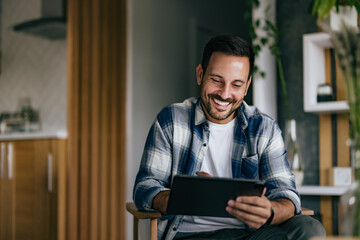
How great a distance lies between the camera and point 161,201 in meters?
1.53

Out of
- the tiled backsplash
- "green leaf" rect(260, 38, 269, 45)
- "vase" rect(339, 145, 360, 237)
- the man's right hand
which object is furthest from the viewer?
the tiled backsplash

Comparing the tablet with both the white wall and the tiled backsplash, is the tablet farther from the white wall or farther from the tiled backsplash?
the tiled backsplash

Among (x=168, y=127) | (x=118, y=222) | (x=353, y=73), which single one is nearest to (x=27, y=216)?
(x=118, y=222)

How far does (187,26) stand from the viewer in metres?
4.02

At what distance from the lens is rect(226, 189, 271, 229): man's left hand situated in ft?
4.50

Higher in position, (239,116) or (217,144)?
(239,116)

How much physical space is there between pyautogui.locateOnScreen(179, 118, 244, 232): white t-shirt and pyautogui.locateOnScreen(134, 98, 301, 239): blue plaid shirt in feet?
0.10

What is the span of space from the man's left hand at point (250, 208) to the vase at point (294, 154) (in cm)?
116

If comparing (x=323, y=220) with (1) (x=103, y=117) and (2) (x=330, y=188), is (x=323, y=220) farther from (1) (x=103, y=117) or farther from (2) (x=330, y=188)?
(1) (x=103, y=117)

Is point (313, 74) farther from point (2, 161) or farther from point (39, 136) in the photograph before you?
point (2, 161)

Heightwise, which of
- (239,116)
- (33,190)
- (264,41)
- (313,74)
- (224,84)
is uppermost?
(264,41)

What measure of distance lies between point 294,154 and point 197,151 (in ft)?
3.21

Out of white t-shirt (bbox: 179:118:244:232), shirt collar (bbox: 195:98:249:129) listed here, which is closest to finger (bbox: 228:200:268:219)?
white t-shirt (bbox: 179:118:244:232)

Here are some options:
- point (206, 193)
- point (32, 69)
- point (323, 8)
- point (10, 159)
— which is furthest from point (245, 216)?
point (32, 69)
